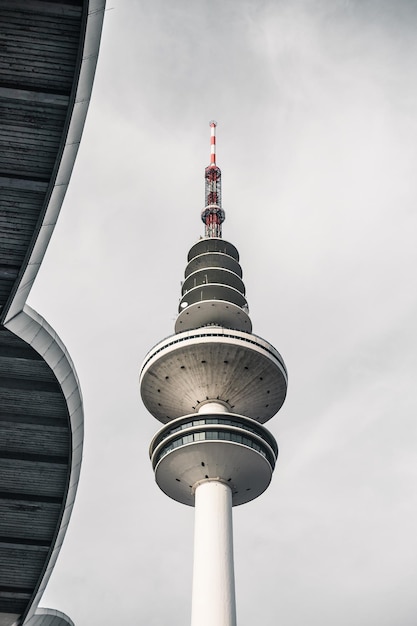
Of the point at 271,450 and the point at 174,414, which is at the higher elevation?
the point at 174,414

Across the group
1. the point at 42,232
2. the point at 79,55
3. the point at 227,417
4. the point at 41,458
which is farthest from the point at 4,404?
the point at 227,417

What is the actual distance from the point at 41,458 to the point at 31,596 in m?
8.82

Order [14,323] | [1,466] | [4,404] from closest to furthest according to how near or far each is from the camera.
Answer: [14,323] → [4,404] → [1,466]

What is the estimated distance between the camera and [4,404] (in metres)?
29.4

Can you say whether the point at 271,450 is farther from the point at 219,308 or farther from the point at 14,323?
the point at 14,323

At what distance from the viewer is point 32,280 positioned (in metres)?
25.4

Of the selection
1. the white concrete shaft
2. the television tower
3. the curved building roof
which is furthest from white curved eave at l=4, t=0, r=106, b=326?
the television tower

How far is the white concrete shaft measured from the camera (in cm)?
Result: 5044

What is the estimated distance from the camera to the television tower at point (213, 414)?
53.8 meters

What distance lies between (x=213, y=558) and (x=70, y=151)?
39356 millimetres

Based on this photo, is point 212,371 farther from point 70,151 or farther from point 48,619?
point 70,151

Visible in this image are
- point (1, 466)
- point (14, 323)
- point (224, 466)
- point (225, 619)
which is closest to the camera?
point (14, 323)

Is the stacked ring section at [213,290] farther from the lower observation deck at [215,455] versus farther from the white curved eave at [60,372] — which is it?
the white curved eave at [60,372]

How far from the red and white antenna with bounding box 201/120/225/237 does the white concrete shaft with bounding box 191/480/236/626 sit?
37.1 meters
